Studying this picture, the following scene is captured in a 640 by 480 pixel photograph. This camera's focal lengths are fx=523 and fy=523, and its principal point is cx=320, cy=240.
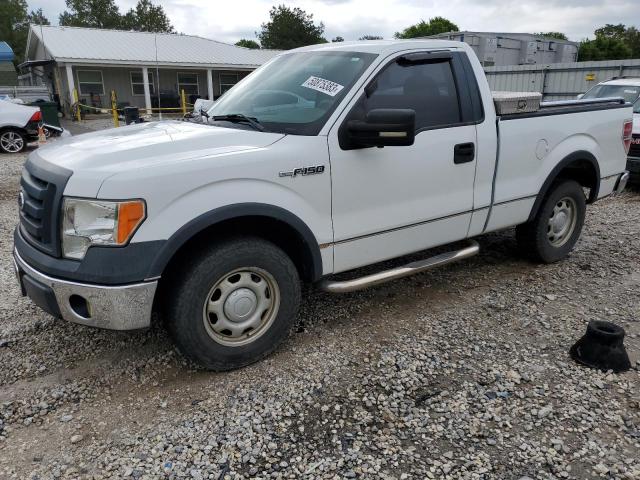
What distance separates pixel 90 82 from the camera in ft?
89.1

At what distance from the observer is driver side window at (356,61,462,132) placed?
3596 millimetres

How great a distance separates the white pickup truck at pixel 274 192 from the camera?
9.04 ft

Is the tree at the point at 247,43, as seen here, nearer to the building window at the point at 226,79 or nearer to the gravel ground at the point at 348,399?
the building window at the point at 226,79

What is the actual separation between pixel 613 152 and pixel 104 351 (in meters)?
5.00

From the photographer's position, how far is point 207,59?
28.7 meters

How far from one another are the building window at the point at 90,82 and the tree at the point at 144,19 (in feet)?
127

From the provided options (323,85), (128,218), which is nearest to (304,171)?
(323,85)

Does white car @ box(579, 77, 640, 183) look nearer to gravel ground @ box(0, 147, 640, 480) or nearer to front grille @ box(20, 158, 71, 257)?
gravel ground @ box(0, 147, 640, 480)

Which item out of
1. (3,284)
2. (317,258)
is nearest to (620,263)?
(317,258)

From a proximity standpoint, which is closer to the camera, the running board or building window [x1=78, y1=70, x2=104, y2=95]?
the running board

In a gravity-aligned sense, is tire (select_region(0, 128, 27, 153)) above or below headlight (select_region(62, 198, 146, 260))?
below

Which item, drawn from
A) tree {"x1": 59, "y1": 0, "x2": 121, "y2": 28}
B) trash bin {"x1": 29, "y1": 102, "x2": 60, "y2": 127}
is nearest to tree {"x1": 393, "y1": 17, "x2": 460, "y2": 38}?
tree {"x1": 59, "y1": 0, "x2": 121, "y2": 28}

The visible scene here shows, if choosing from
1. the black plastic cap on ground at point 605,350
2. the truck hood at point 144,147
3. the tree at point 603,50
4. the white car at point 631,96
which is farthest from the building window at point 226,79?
the tree at point 603,50

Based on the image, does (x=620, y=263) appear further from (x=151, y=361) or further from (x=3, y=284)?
(x=3, y=284)
